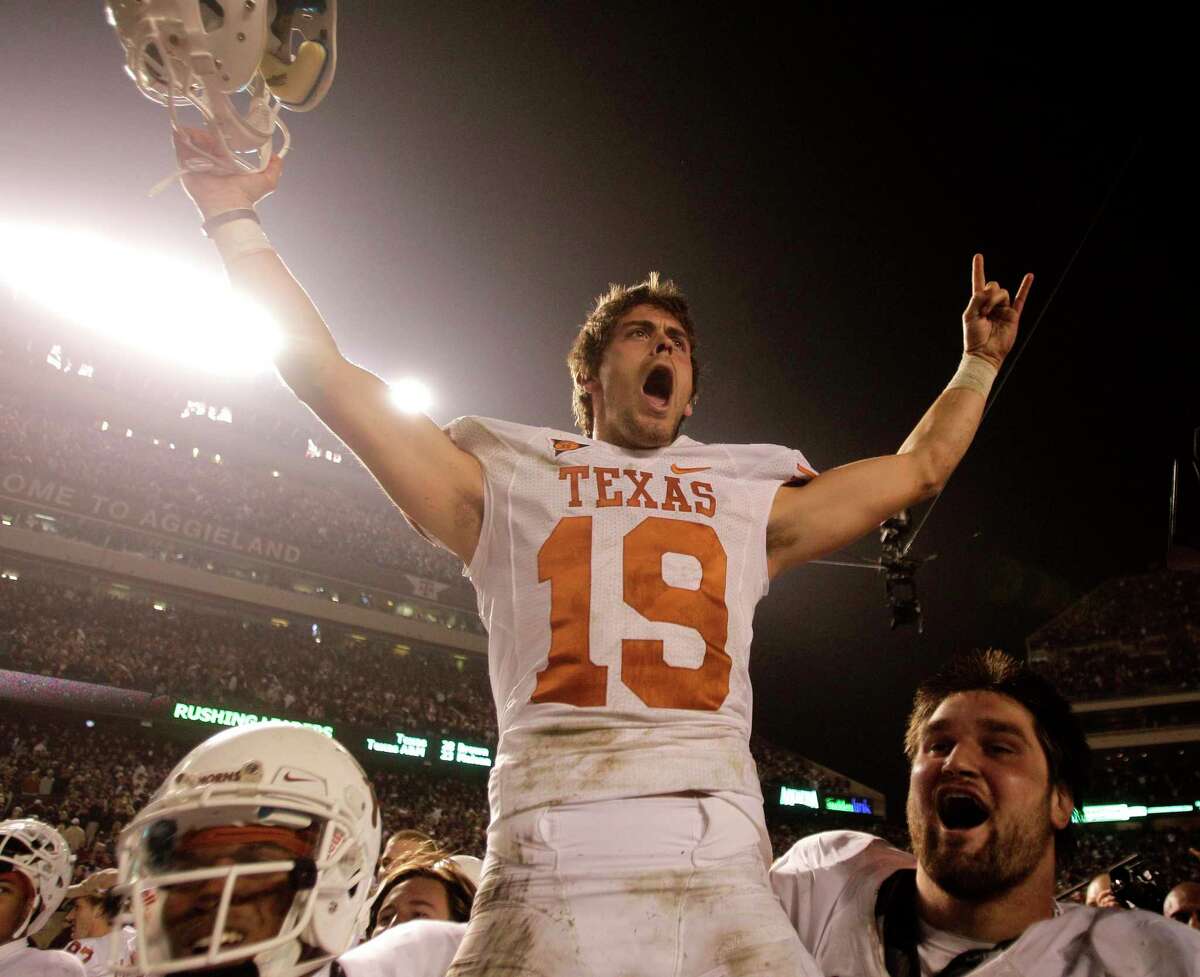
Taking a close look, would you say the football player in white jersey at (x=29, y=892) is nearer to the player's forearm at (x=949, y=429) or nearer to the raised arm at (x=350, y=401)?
the raised arm at (x=350, y=401)

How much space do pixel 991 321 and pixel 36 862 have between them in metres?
4.43

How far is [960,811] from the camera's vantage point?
2.18 metres

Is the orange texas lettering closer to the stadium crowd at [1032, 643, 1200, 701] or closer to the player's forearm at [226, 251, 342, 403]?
the player's forearm at [226, 251, 342, 403]

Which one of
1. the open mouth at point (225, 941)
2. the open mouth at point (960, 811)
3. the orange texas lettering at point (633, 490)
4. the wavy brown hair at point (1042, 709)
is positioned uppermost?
the orange texas lettering at point (633, 490)

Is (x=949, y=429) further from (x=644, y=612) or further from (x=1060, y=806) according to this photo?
(x=644, y=612)

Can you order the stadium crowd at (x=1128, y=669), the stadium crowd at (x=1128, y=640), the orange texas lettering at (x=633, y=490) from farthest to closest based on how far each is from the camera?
the stadium crowd at (x=1128, y=640) < the stadium crowd at (x=1128, y=669) < the orange texas lettering at (x=633, y=490)

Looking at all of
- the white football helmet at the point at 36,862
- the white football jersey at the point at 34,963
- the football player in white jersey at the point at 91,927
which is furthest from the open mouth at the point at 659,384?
the football player in white jersey at the point at 91,927

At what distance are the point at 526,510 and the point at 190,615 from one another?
3075 centimetres

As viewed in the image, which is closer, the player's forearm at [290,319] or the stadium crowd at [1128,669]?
the player's forearm at [290,319]

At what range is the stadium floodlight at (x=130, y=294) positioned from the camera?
1438 cm

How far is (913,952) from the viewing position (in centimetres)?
201

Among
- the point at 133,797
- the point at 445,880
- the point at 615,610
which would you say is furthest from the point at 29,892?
the point at 133,797

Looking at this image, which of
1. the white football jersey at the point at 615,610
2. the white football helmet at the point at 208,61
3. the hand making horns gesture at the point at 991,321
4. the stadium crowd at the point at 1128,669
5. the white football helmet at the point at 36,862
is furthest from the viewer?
the stadium crowd at the point at 1128,669

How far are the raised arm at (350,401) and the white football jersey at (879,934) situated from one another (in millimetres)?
1210
